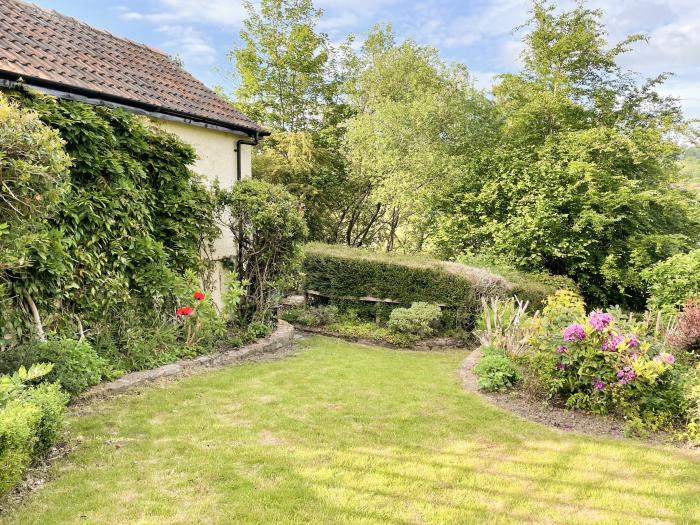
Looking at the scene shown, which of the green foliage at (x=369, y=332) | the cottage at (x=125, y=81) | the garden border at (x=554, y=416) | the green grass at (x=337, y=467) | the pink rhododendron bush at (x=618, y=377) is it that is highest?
the cottage at (x=125, y=81)

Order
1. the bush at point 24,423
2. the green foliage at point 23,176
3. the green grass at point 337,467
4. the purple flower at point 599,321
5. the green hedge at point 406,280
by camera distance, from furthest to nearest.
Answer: the green hedge at point 406,280 < the purple flower at point 599,321 < the green foliage at point 23,176 < the green grass at point 337,467 < the bush at point 24,423

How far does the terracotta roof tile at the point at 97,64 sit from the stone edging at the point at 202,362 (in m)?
4.21

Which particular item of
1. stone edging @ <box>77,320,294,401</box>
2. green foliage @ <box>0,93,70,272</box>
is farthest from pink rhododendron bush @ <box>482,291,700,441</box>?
green foliage @ <box>0,93,70,272</box>

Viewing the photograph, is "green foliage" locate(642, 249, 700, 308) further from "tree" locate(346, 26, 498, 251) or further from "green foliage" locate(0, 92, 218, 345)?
"green foliage" locate(0, 92, 218, 345)

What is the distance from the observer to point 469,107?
19.4 m

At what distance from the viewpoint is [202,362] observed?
7539 millimetres

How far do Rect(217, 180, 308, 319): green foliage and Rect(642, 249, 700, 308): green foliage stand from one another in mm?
8446

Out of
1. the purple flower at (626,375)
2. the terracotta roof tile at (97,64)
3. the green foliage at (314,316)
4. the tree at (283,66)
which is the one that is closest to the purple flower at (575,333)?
the purple flower at (626,375)

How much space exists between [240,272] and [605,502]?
25.3 feet

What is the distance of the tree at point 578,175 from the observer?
16.5m

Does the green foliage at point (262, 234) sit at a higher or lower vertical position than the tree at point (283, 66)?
lower

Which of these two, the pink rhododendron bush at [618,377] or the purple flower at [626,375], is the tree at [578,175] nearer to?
the pink rhododendron bush at [618,377]

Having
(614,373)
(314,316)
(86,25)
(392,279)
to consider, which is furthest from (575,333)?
(86,25)

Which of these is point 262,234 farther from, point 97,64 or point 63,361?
point 63,361
